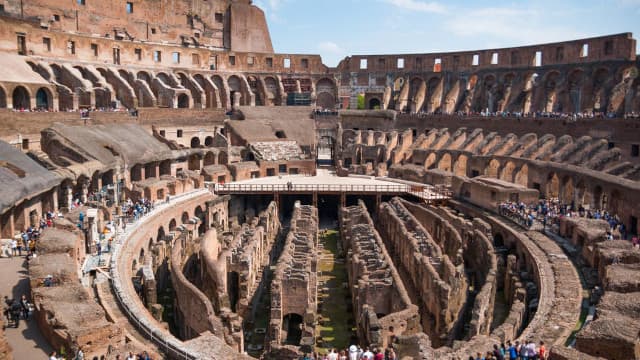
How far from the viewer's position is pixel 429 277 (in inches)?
806

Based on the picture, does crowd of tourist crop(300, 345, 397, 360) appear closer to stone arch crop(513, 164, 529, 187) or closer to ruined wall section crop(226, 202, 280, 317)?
ruined wall section crop(226, 202, 280, 317)

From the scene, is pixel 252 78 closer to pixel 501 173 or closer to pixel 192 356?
pixel 501 173

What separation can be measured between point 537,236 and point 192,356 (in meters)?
17.4

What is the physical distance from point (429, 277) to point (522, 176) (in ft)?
59.8

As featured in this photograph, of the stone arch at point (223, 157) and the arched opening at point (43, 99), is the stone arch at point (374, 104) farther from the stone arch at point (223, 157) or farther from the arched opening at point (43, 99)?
the arched opening at point (43, 99)

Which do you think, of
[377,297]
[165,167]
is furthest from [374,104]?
[377,297]

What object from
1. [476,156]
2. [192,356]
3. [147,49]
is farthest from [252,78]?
[192,356]

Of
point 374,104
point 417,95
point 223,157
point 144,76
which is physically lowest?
point 223,157

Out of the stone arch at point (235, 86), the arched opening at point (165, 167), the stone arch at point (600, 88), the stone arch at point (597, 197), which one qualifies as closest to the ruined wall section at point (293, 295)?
the stone arch at point (597, 197)

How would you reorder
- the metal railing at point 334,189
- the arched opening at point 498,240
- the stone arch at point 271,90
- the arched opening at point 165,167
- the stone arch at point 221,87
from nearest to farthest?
the arched opening at point 498,240
the metal railing at point 334,189
the arched opening at point 165,167
the stone arch at point 221,87
the stone arch at point 271,90

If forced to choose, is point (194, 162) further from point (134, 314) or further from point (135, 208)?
point (134, 314)

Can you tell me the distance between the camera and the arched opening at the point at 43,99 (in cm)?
3769

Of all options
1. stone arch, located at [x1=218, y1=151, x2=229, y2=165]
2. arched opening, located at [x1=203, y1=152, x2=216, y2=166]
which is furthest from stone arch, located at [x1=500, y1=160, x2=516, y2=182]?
arched opening, located at [x1=203, y1=152, x2=216, y2=166]

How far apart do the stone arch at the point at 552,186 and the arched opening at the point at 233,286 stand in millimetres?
19265
